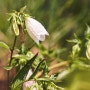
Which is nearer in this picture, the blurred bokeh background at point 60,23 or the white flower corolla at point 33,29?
the white flower corolla at point 33,29

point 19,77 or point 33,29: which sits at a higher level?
point 33,29

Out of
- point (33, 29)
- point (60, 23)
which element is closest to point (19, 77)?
point (33, 29)

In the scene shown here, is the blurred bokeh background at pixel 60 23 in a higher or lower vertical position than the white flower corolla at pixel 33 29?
lower

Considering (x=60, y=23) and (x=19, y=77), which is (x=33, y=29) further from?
(x=60, y=23)

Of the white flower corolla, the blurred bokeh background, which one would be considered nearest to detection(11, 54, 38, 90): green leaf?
the white flower corolla

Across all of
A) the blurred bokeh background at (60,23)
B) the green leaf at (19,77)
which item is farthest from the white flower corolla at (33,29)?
the blurred bokeh background at (60,23)

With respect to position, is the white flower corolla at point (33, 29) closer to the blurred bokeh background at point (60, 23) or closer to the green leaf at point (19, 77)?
the green leaf at point (19, 77)

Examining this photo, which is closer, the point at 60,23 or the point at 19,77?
the point at 19,77

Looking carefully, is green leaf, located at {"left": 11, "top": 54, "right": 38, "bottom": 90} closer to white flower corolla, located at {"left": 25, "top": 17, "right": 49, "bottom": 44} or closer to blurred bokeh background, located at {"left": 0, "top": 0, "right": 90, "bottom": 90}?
white flower corolla, located at {"left": 25, "top": 17, "right": 49, "bottom": 44}
